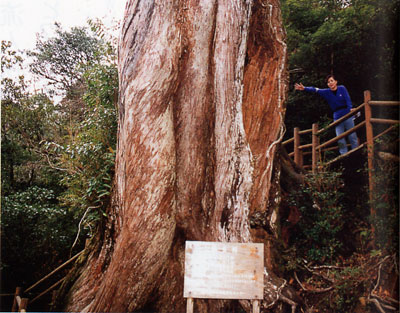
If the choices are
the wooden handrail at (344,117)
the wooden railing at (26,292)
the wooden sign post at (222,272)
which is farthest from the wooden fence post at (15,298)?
the wooden handrail at (344,117)

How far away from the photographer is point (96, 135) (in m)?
3.36

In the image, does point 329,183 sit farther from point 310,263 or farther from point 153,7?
point 153,7

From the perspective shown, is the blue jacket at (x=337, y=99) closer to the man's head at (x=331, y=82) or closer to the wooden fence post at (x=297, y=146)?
the man's head at (x=331, y=82)

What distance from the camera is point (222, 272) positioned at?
1.98 m

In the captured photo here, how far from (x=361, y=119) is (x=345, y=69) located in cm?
54

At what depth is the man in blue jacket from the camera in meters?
3.49

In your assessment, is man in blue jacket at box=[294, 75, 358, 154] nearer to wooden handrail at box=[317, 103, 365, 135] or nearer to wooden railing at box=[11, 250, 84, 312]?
wooden handrail at box=[317, 103, 365, 135]

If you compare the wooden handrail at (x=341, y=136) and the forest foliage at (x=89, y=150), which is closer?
the forest foliage at (x=89, y=150)

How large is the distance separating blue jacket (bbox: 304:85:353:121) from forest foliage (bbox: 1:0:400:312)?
2.7 inches

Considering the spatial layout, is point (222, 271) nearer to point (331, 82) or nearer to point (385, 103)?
point (385, 103)

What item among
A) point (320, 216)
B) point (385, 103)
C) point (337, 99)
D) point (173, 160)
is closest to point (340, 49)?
point (337, 99)

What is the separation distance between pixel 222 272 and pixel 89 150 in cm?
188

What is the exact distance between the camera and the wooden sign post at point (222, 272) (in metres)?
1.97

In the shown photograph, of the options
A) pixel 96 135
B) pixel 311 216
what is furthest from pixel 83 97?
pixel 311 216
